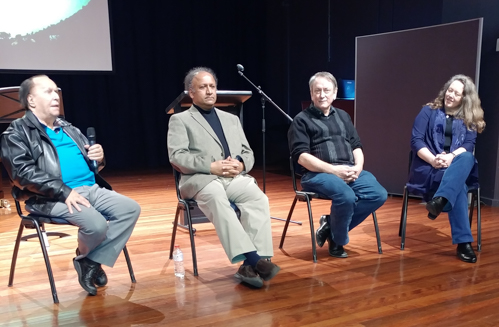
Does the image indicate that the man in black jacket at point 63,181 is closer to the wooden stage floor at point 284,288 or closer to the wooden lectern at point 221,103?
the wooden stage floor at point 284,288

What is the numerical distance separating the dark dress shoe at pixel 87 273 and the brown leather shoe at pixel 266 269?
0.82m

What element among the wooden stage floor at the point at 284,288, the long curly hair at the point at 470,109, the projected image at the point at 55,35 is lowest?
the wooden stage floor at the point at 284,288

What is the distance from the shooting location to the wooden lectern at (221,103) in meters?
3.17

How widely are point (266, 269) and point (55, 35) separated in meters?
4.79

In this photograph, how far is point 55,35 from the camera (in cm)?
589

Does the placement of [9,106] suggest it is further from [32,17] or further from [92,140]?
[32,17]

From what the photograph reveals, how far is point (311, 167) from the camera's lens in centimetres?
284

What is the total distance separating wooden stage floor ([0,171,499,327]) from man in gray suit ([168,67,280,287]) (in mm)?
204

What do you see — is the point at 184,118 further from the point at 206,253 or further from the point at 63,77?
the point at 63,77

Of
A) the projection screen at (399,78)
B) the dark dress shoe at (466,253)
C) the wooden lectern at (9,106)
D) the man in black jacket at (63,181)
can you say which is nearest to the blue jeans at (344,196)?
the dark dress shoe at (466,253)

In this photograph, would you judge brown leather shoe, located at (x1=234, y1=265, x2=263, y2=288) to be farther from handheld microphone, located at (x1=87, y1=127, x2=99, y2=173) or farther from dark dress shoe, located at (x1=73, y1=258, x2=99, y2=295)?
handheld microphone, located at (x1=87, y1=127, x2=99, y2=173)

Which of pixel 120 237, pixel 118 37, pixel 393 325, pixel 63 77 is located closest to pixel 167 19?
pixel 118 37

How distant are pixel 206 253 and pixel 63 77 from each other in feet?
15.8

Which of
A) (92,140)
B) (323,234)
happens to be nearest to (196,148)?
(92,140)
